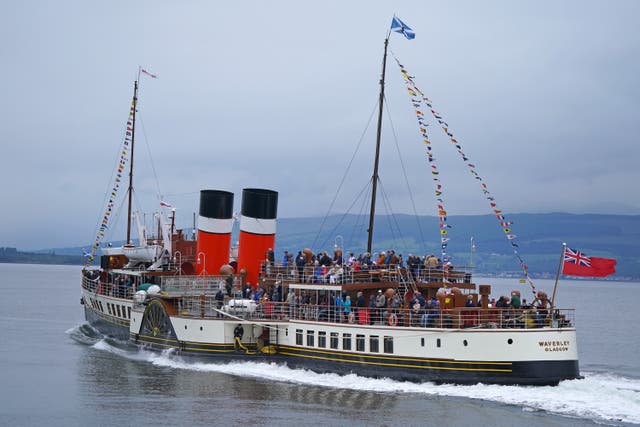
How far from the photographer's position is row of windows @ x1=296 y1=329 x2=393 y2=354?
29.0 metres

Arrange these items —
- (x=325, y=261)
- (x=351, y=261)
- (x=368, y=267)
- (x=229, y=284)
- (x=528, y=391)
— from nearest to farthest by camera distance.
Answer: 1. (x=528, y=391)
2. (x=368, y=267)
3. (x=351, y=261)
4. (x=325, y=261)
5. (x=229, y=284)

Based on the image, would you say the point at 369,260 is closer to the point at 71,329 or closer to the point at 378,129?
the point at 378,129

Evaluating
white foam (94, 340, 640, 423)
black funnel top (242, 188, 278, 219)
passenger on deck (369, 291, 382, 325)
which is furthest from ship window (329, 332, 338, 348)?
black funnel top (242, 188, 278, 219)

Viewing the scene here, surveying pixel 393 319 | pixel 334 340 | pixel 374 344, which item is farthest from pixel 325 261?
pixel 393 319

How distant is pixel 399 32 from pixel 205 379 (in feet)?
55.6

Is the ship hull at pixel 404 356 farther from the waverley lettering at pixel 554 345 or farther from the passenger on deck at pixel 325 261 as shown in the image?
the passenger on deck at pixel 325 261

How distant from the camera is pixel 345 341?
30.2m

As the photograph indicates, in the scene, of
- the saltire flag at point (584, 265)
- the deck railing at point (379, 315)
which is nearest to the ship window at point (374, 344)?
the deck railing at point (379, 315)

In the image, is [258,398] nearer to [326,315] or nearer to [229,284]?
[326,315]

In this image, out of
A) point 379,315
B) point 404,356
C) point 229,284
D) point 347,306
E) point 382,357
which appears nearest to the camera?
point 404,356

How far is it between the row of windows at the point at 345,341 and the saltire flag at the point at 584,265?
278 inches

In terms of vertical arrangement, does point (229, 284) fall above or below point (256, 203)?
below

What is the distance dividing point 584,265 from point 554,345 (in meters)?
3.00

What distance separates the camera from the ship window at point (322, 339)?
30.7 metres
